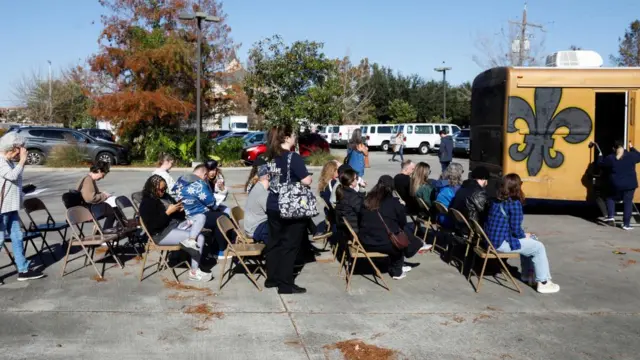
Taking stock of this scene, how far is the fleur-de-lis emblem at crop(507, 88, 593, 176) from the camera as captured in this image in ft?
35.7

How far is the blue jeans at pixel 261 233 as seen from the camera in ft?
Result: 23.1

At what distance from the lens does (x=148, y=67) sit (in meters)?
22.3

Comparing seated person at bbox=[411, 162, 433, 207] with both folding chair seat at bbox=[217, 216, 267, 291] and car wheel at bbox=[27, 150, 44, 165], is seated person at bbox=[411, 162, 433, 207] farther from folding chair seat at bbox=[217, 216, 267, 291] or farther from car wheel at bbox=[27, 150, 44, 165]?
Answer: car wheel at bbox=[27, 150, 44, 165]

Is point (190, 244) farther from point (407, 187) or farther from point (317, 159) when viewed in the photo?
point (317, 159)

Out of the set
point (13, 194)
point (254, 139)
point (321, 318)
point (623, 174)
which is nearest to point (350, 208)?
point (321, 318)

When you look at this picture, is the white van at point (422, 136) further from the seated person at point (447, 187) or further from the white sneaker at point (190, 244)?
the white sneaker at point (190, 244)

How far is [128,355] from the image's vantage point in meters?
4.72

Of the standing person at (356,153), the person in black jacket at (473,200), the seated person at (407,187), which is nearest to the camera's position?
the person in black jacket at (473,200)

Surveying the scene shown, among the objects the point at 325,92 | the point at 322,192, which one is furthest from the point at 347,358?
the point at 325,92

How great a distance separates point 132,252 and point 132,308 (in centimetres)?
255

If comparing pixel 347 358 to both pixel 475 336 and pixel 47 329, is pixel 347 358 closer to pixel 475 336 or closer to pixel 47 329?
pixel 475 336

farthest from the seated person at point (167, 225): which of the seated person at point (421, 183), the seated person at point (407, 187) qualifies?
the seated person at point (407, 187)

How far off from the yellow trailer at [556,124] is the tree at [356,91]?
33139 millimetres

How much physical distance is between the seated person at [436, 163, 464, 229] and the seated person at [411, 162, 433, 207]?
226 millimetres
